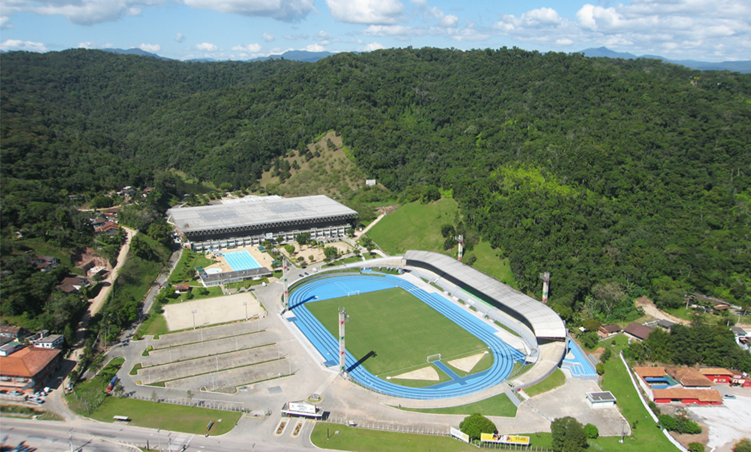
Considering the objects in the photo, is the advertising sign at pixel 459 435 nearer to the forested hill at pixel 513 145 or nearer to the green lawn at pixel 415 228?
the forested hill at pixel 513 145

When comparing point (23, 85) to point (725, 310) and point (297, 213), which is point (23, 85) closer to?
point (297, 213)

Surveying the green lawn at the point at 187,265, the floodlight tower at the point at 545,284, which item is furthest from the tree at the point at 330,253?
the floodlight tower at the point at 545,284

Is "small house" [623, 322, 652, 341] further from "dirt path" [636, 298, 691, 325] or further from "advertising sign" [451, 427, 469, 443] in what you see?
"advertising sign" [451, 427, 469, 443]

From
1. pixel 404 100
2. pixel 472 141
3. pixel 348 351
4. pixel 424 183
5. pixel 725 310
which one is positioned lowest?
pixel 348 351

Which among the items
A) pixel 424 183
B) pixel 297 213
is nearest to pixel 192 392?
pixel 297 213

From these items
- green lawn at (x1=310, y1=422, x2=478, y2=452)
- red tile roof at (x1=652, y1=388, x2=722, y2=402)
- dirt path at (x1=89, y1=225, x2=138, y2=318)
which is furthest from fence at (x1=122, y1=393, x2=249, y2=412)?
red tile roof at (x1=652, y1=388, x2=722, y2=402)

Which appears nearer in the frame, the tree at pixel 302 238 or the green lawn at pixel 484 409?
the green lawn at pixel 484 409
